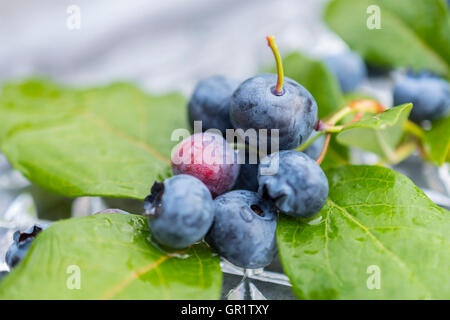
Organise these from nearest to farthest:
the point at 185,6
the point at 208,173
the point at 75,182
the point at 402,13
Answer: the point at 208,173 → the point at 75,182 → the point at 402,13 → the point at 185,6

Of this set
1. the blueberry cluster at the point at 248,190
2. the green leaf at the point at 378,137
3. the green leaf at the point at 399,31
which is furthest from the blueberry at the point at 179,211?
the green leaf at the point at 399,31

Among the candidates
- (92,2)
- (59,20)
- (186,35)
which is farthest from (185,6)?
(59,20)

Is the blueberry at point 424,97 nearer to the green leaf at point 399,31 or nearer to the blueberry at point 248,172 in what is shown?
the green leaf at point 399,31

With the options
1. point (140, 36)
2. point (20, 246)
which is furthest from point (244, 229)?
point (140, 36)

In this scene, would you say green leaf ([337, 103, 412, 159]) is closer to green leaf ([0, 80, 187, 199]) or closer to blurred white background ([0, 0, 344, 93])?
green leaf ([0, 80, 187, 199])

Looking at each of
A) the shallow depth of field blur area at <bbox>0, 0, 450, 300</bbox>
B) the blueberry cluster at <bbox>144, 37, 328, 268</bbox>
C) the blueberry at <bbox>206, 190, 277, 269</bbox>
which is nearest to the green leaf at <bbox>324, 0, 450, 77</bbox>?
the shallow depth of field blur area at <bbox>0, 0, 450, 300</bbox>

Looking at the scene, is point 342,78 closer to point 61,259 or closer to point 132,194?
point 132,194

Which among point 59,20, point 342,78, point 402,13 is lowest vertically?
point 342,78
